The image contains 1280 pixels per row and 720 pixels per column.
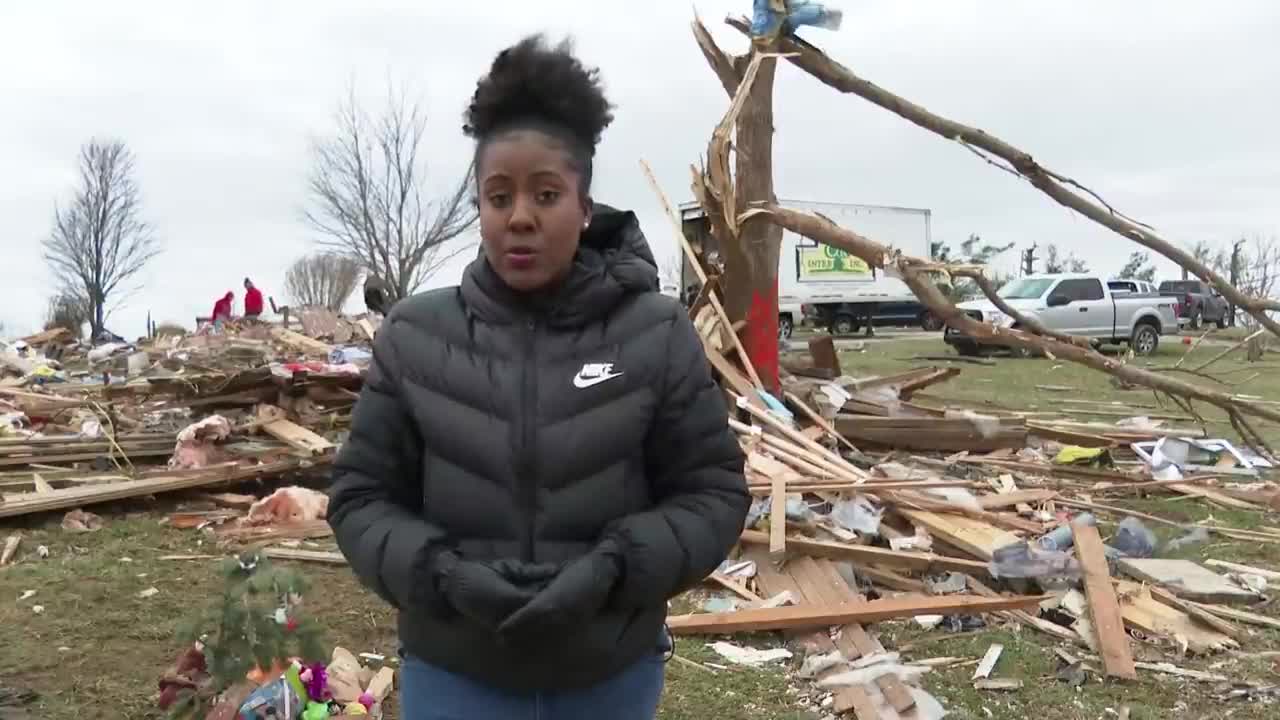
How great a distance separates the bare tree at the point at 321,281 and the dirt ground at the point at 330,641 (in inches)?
1315

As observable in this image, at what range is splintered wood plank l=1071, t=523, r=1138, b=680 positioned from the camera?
438cm

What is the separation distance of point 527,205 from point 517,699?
0.85 metres

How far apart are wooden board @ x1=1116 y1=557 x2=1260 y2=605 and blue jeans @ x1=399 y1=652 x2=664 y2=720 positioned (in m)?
4.52

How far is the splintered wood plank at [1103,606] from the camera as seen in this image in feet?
14.4

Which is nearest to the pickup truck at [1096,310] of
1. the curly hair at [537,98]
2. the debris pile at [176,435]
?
the debris pile at [176,435]

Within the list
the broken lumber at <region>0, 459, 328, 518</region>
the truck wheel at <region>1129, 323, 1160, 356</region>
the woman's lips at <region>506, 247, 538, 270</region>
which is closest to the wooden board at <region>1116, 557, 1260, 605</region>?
the woman's lips at <region>506, 247, 538, 270</region>

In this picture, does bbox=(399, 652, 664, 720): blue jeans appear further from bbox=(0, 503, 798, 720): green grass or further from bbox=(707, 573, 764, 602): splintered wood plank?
bbox=(707, 573, 764, 602): splintered wood plank

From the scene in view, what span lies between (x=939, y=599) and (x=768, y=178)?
4561mm

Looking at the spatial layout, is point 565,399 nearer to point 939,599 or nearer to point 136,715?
point 136,715

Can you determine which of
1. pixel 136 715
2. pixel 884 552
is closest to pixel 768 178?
pixel 884 552

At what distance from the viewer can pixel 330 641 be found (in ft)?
14.4

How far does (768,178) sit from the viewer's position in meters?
8.50

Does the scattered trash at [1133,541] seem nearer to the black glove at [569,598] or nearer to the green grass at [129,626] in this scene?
the green grass at [129,626]

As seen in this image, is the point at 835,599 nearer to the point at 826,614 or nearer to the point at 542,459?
the point at 826,614
